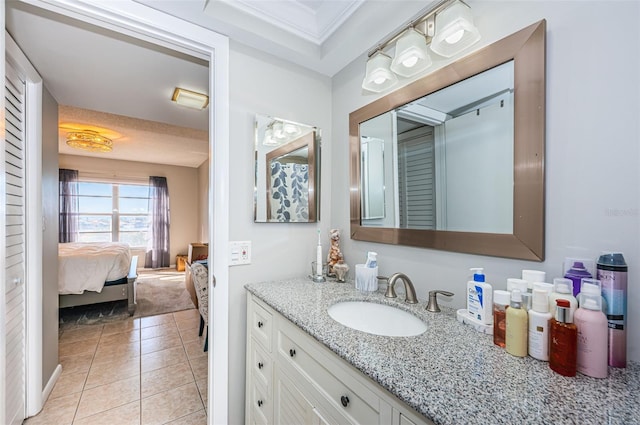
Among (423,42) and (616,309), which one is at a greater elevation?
(423,42)

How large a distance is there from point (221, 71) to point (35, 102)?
4.35 ft

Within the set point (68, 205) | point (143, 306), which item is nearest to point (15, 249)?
point (143, 306)

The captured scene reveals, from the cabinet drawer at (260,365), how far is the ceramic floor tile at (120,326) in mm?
2603

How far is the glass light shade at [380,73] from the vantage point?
129 cm

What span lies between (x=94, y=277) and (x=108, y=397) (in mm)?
1884

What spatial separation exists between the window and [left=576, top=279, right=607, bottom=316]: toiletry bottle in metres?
7.48

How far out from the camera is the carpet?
11.1 ft

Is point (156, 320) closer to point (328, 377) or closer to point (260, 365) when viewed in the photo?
point (260, 365)

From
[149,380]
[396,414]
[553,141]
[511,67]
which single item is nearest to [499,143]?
[553,141]

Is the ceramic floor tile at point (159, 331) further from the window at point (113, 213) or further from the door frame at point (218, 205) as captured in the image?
the window at point (113, 213)

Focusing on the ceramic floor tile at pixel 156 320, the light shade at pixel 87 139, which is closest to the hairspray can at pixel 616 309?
the ceramic floor tile at pixel 156 320

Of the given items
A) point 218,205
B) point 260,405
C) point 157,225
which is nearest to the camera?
point 260,405

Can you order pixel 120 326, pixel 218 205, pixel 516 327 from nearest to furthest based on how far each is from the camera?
pixel 516 327 < pixel 218 205 < pixel 120 326

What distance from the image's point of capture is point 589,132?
77 centimetres
